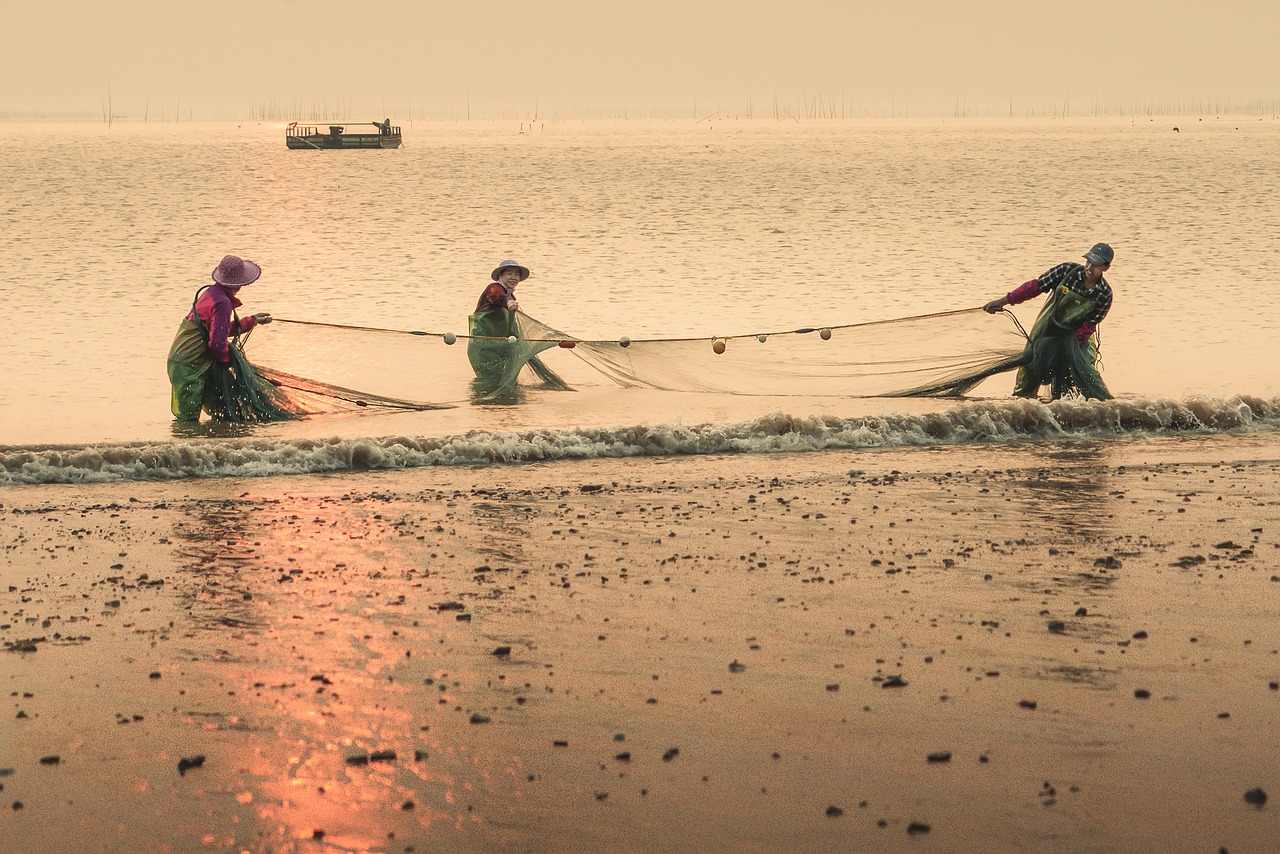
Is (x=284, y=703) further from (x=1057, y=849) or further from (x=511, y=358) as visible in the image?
(x=511, y=358)

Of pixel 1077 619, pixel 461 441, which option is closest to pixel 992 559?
pixel 1077 619

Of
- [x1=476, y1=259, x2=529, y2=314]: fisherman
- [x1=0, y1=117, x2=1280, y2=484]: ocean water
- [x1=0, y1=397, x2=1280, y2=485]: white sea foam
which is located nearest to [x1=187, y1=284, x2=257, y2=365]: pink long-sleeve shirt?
[x1=0, y1=117, x2=1280, y2=484]: ocean water

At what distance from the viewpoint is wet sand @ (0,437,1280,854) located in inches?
169

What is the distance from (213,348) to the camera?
11148 millimetres

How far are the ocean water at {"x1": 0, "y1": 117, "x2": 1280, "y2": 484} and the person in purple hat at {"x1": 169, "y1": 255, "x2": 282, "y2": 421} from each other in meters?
0.29

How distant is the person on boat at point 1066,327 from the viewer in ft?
37.1

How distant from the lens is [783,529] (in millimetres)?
7918

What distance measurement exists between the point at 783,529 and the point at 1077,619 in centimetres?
214

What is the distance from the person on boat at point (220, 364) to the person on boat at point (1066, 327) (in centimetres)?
547

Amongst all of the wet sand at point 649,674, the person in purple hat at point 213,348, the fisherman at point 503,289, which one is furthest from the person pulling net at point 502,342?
the wet sand at point 649,674

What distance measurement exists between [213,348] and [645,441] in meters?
3.25

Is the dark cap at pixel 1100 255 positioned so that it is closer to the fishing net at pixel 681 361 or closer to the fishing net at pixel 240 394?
the fishing net at pixel 681 361

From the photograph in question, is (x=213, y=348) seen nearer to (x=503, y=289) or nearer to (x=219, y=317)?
(x=219, y=317)

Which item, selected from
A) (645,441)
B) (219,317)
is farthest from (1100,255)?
(219,317)
